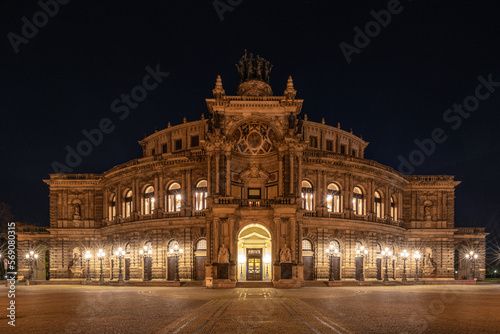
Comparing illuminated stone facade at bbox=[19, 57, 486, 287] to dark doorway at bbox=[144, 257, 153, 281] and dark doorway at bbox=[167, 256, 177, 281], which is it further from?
dark doorway at bbox=[144, 257, 153, 281]

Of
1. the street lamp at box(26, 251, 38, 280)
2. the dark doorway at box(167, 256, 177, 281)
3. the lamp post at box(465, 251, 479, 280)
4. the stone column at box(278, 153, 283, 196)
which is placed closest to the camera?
the stone column at box(278, 153, 283, 196)

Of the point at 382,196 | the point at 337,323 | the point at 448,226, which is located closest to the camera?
the point at 337,323

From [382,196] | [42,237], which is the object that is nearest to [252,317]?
[382,196]

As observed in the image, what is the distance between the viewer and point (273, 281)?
46.7 meters

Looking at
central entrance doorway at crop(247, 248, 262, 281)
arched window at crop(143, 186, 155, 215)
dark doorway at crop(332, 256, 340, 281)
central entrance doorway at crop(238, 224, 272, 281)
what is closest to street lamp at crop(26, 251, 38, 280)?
arched window at crop(143, 186, 155, 215)

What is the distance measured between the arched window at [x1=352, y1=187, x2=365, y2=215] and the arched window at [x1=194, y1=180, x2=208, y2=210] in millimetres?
19641

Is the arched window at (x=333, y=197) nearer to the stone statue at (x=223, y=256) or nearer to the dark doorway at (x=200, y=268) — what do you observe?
the dark doorway at (x=200, y=268)

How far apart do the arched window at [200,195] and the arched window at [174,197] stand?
2.39 meters

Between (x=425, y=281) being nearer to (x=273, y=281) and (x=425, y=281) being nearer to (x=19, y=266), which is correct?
(x=273, y=281)

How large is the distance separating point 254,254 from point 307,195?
34.1ft

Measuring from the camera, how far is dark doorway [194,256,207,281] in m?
55.8

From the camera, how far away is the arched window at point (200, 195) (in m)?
58.2

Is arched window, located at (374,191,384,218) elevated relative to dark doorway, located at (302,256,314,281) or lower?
elevated

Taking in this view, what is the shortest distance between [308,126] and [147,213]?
2537cm
